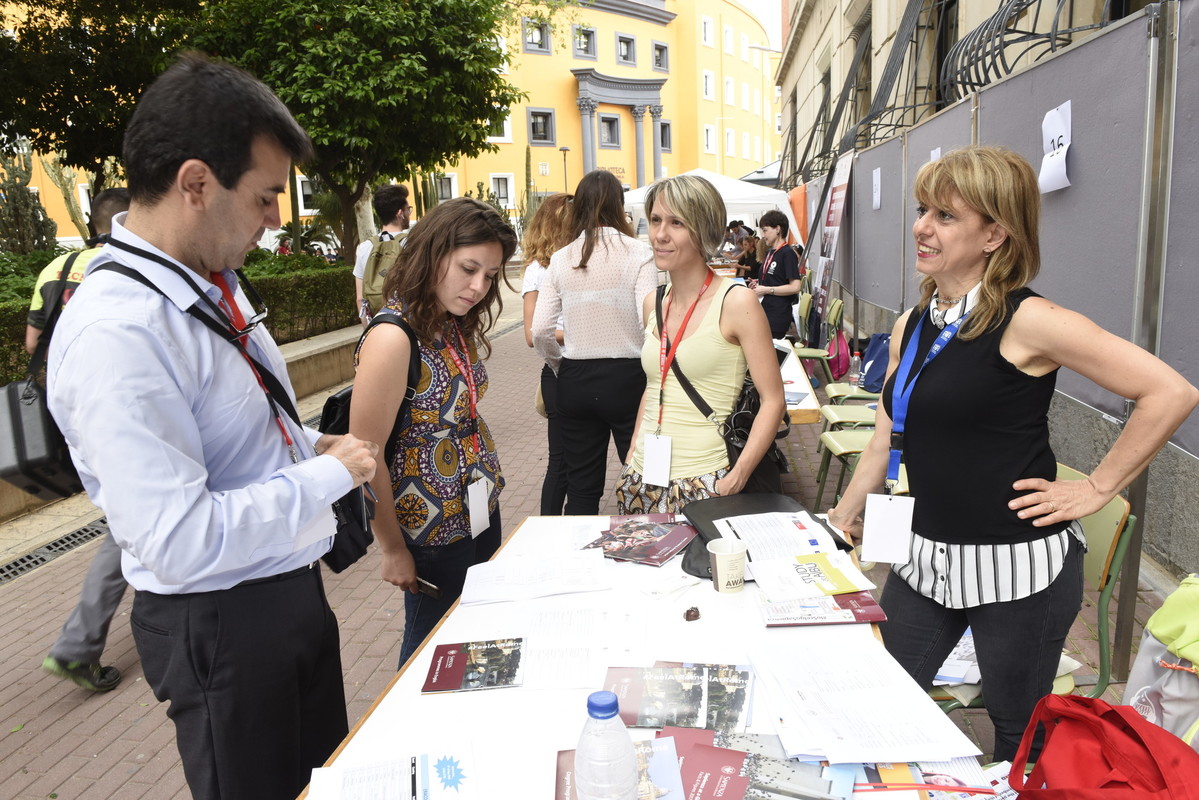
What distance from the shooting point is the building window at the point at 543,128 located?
38.9 meters

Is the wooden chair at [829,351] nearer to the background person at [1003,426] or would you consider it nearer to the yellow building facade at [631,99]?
the background person at [1003,426]

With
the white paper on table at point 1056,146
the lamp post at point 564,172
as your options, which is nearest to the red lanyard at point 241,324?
the white paper on table at point 1056,146

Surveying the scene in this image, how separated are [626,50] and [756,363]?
145 feet

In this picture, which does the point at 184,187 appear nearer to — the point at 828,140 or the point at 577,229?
the point at 577,229

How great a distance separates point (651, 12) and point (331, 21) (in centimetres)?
3721

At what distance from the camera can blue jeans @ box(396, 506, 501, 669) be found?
93.5 inches

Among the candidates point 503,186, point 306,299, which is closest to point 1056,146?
point 306,299

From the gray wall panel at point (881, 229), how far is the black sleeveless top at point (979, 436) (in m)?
5.27

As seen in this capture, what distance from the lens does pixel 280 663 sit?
5.27ft

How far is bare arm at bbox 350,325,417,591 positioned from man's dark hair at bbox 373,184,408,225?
5.09 m

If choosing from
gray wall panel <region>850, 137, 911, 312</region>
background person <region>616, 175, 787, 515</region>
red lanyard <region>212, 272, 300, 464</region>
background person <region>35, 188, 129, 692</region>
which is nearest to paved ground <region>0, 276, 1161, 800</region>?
background person <region>35, 188, 129, 692</region>

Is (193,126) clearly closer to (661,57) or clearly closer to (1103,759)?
(1103,759)

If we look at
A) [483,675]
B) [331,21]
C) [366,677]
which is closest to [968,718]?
[483,675]

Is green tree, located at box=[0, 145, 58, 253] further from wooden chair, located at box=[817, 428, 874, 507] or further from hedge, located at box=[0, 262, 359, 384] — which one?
wooden chair, located at box=[817, 428, 874, 507]
